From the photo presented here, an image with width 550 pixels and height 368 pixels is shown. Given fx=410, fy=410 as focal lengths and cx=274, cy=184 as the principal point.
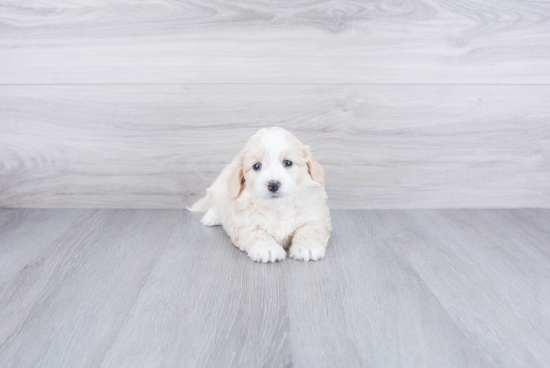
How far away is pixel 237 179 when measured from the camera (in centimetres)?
129

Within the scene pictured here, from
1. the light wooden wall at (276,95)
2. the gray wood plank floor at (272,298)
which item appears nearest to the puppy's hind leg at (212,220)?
the gray wood plank floor at (272,298)

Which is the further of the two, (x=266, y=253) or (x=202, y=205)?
(x=202, y=205)

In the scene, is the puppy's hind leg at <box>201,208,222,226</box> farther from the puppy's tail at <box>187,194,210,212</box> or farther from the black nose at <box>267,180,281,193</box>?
the black nose at <box>267,180,281,193</box>

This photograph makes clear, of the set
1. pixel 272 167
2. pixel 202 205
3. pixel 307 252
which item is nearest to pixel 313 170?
pixel 272 167

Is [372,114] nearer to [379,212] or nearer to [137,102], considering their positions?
[379,212]

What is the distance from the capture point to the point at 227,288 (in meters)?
1.04

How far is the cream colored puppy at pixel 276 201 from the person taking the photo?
1202mm

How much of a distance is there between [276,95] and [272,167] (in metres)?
0.53

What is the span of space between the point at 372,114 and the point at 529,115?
646mm

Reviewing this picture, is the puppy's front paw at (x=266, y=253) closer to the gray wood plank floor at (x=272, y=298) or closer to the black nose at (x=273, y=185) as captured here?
the gray wood plank floor at (x=272, y=298)

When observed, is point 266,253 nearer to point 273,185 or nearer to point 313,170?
point 273,185

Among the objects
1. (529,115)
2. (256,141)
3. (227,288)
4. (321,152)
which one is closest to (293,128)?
(321,152)

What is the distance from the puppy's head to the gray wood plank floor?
211 millimetres

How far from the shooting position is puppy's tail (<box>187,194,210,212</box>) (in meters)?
1.67
